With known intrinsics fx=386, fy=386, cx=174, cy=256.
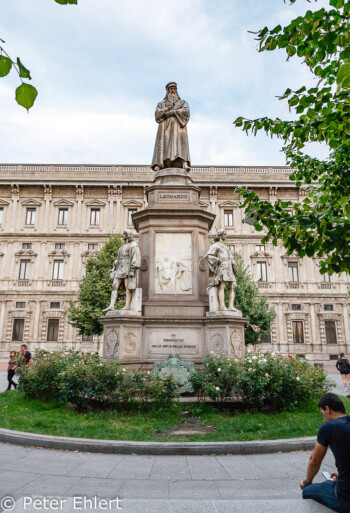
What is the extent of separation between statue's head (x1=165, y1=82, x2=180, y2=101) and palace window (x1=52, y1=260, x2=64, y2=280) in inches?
1062

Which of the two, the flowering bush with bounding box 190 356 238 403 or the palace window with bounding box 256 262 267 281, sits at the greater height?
the palace window with bounding box 256 262 267 281

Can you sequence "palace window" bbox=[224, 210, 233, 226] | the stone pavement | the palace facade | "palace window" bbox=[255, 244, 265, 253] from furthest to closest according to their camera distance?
"palace window" bbox=[224, 210, 233, 226] → "palace window" bbox=[255, 244, 265, 253] → the palace facade → the stone pavement

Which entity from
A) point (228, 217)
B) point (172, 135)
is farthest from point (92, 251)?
point (172, 135)

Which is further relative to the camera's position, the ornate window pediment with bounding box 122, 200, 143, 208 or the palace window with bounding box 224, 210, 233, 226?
the ornate window pediment with bounding box 122, 200, 143, 208

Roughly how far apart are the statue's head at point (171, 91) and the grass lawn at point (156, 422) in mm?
9908

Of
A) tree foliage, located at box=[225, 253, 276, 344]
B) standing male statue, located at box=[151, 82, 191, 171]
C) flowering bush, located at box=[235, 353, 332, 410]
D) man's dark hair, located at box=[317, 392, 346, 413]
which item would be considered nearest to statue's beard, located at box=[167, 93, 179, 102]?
standing male statue, located at box=[151, 82, 191, 171]

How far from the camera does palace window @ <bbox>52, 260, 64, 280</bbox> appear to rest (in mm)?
37000

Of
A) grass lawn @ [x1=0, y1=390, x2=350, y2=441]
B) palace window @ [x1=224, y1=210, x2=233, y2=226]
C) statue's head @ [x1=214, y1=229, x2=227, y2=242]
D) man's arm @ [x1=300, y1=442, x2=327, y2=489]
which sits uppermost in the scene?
palace window @ [x1=224, y1=210, x2=233, y2=226]

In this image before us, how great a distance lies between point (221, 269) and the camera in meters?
10.5

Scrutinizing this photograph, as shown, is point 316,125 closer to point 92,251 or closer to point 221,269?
point 221,269

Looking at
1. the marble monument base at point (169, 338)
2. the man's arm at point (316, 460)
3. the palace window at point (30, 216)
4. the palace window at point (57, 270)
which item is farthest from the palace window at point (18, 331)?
the man's arm at point (316, 460)

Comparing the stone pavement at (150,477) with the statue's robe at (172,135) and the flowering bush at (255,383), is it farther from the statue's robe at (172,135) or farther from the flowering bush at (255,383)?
the statue's robe at (172,135)

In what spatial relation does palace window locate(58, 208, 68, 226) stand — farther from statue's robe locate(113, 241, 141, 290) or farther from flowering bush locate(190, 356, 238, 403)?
flowering bush locate(190, 356, 238, 403)

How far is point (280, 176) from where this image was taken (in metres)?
39.8
